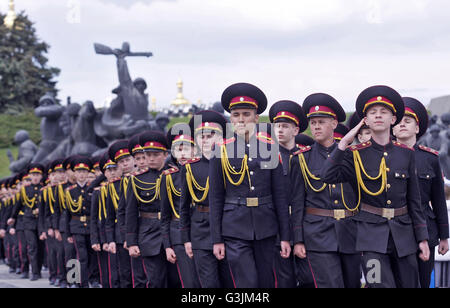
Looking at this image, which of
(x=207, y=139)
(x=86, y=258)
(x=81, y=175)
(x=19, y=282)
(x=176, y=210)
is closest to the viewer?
(x=207, y=139)

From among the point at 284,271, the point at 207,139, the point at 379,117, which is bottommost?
the point at 284,271

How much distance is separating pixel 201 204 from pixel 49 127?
2071 centimetres

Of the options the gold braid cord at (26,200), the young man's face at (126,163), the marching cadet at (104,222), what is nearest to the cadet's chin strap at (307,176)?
the young man's face at (126,163)

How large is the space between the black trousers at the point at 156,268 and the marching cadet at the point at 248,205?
2.40 m

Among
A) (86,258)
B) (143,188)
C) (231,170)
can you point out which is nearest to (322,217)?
(231,170)

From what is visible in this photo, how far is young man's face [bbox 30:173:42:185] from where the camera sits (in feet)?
54.4

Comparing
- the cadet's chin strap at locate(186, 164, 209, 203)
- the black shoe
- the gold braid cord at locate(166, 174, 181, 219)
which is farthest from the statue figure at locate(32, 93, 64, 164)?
the cadet's chin strap at locate(186, 164, 209, 203)

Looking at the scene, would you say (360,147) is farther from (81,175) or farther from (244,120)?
(81,175)

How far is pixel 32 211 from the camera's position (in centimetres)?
1608

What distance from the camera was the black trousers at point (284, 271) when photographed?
757cm

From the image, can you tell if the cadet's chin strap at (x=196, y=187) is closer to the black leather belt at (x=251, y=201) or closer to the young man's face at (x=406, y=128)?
the black leather belt at (x=251, y=201)

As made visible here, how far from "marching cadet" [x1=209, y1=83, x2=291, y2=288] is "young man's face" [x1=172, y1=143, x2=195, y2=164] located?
6.01 feet

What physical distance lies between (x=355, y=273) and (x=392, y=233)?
2.51 ft

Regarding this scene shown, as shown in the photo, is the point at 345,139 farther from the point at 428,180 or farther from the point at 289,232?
the point at 428,180
